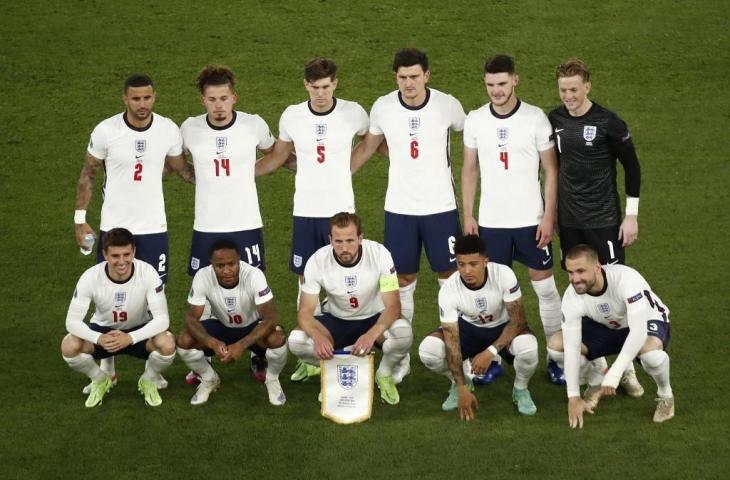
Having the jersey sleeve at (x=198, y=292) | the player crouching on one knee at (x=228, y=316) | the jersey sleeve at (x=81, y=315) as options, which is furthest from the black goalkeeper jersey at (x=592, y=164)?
the jersey sleeve at (x=81, y=315)

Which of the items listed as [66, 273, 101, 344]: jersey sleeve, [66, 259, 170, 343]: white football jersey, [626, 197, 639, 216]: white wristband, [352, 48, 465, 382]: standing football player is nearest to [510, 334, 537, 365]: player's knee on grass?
[352, 48, 465, 382]: standing football player

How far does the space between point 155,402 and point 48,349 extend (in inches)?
59.6

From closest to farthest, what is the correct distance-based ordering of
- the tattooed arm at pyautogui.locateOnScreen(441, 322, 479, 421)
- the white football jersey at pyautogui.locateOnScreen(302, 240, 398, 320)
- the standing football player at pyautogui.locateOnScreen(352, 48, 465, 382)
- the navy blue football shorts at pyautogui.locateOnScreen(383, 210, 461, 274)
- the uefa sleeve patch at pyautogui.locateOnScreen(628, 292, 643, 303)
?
the uefa sleeve patch at pyautogui.locateOnScreen(628, 292, 643, 303), the tattooed arm at pyautogui.locateOnScreen(441, 322, 479, 421), the white football jersey at pyautogui.locateOnScreen(302, 240, 398, 320), the standing football player at pyautogui.locateOnScreen(352, 48, 465, 382), the navy blue football shorts at pyautogui.locateOnScreen(383, 210, 461, 274)

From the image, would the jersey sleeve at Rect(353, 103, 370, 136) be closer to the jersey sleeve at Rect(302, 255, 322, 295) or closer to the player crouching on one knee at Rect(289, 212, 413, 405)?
the player crouching on one knee at Rect(289, 212, 413, 405)

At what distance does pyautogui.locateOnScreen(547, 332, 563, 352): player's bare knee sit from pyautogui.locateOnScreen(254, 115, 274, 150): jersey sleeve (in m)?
2.59

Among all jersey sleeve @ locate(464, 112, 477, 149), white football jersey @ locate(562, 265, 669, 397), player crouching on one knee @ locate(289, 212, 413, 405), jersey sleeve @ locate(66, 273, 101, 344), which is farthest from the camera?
jersey sleeve @ locate(464, 112, 477, 149)

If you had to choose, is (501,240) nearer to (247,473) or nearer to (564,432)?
(564,432)

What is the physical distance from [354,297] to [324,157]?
111 centimetres

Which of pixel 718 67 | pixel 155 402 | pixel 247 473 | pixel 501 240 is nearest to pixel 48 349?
pixel 155 402

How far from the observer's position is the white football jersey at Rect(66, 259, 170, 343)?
31.7 feet

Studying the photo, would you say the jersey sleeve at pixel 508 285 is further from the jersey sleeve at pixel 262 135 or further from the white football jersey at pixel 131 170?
the white football jersey at pixel 131 170

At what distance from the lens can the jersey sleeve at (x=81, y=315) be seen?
9562mm

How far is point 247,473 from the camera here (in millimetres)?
8461

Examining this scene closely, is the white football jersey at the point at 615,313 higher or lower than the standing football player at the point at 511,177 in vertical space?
lower
